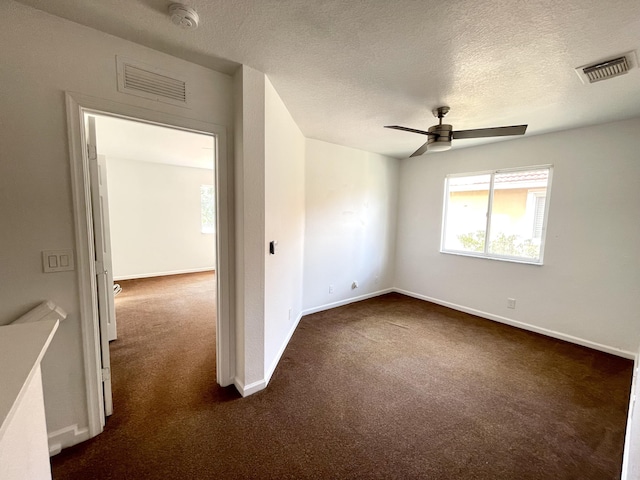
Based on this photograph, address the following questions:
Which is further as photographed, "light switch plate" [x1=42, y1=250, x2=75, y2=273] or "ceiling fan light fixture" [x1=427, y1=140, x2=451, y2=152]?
"ceiling fan light fixture" [x1=427, y1=140, x2=451, y2=152]

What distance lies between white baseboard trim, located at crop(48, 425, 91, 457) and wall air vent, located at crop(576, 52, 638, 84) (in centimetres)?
398

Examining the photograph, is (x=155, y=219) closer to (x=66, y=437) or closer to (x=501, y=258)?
(x=66, y=437)

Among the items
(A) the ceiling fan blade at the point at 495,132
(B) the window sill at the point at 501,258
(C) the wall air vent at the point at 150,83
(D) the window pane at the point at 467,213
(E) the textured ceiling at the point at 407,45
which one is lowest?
(B) the window sill at the point at 501,258

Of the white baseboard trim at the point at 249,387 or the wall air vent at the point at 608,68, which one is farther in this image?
the white baseboard trim at the point at 249,387

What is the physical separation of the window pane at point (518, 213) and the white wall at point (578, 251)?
→ 0.46 ft

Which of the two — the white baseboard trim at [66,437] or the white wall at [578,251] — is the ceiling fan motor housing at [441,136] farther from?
the white baseboard trim at [66,437]

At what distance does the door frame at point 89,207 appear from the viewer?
1.46m

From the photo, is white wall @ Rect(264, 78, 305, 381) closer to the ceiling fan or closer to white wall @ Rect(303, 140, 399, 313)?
white wall @ Rect(303, 140, 399, 313)

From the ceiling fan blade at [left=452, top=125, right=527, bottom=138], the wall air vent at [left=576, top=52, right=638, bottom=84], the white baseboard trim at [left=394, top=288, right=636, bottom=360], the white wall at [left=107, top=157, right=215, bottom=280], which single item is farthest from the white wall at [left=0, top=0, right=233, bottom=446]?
the white wall at [left=107, top=157, right=215, bottom=280]

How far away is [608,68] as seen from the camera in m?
1.72

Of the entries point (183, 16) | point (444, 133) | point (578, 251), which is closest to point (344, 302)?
point (444, 133)

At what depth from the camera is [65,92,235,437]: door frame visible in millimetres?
1459

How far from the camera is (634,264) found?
8.62 feet

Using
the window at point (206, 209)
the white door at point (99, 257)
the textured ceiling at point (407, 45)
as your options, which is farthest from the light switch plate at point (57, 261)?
the window at point (206, 209)
